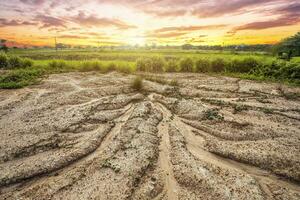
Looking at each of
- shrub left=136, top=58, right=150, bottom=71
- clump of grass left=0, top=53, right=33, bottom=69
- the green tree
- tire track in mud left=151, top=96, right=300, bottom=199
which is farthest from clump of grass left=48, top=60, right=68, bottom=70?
the green tree

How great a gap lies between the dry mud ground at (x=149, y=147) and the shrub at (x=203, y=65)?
340 inches

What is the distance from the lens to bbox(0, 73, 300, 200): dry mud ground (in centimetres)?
450

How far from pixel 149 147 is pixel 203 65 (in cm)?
1463

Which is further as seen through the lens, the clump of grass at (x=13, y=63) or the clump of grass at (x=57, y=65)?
the clump of grass at (x=13, y=63)

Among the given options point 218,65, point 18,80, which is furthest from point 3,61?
point 218,65

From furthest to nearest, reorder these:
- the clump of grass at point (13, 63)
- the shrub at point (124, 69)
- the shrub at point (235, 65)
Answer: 1. the clump of grass at point (13, 63)
2. the shrub at point (235, 65)
3. the shrub at point (124, 69)

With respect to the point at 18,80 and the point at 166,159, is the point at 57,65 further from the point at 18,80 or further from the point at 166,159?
the point at 166,159

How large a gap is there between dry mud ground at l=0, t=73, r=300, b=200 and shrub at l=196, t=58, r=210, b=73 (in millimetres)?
8628

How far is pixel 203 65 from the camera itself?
19047mm

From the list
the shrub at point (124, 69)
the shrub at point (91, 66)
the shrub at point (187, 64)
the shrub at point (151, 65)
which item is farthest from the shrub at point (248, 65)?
the shrub at point (91, 66)

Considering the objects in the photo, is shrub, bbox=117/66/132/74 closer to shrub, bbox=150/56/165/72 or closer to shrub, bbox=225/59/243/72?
shrub, bbox=150/56/165/72

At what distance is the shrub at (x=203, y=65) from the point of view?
1903 centimetres

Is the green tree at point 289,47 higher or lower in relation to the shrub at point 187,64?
higher

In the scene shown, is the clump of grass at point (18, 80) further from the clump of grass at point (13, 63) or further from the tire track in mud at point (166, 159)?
the tire track in mud at point (166, 159)
